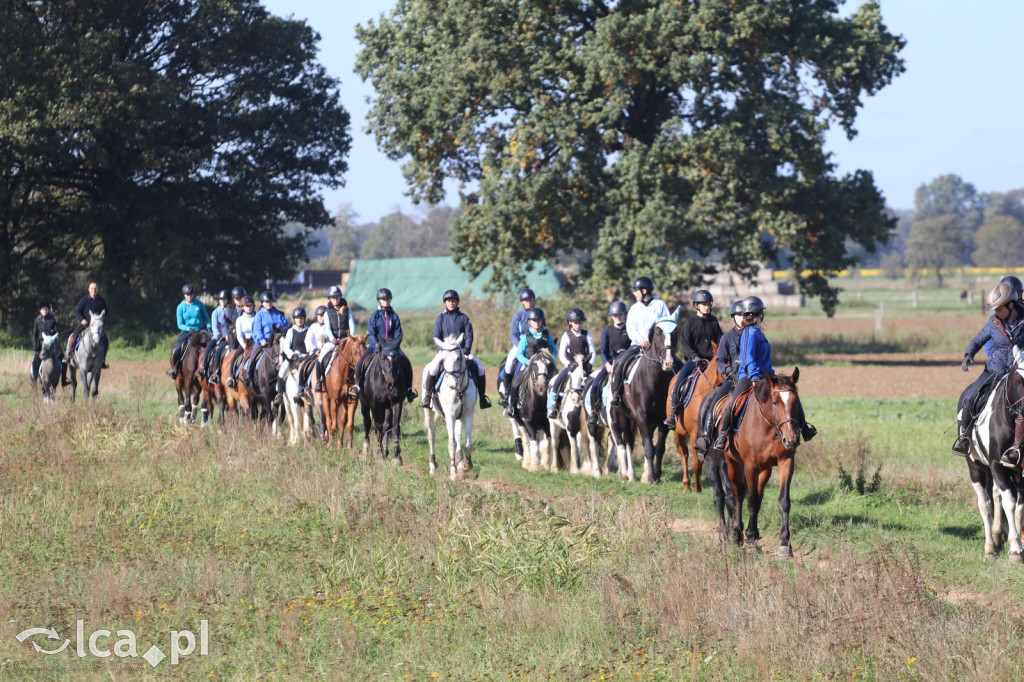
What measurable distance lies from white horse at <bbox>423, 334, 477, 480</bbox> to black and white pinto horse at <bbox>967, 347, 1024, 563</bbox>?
695 cm

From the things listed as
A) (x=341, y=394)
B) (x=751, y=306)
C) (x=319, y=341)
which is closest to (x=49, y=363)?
(x=319, y=341)

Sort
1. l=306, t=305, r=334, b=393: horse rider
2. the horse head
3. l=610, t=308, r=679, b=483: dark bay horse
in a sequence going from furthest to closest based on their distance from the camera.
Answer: l=306, t=305, r=334, b=393: horse rider → l=610, t=308, r=679, b=483: dark bay horse → the horse head

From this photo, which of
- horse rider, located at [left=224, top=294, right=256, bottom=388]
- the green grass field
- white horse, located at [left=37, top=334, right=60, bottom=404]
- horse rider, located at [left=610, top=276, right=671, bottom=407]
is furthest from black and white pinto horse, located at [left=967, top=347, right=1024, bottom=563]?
white horse, located at [left=37, top=334, right=60, bottom=404]

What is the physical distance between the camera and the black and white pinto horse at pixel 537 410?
18.5 m

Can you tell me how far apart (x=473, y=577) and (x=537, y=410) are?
25.0 ft

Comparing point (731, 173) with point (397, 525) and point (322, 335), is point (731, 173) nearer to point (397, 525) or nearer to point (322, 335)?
point (322, 335)

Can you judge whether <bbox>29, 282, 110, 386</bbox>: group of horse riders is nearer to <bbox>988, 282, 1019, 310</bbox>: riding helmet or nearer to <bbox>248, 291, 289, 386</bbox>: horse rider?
<bbox>248, 291, 289, 386</bbox>: horse rider

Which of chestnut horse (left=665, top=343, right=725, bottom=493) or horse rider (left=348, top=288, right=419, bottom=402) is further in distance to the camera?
horse rider (left=348, top=288, right=419, bottom=402)

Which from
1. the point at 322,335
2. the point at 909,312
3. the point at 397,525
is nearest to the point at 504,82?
the point at 322,335

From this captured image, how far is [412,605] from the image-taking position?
1066cm

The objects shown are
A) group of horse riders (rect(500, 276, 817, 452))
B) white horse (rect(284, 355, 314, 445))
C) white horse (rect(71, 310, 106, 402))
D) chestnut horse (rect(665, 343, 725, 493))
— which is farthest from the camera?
white horse (rect(71, 310, 106, 402))

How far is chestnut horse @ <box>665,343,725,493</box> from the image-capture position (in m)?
15.1

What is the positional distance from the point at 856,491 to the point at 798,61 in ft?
78.6

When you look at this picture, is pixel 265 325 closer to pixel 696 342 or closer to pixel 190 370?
pixel 190 370
